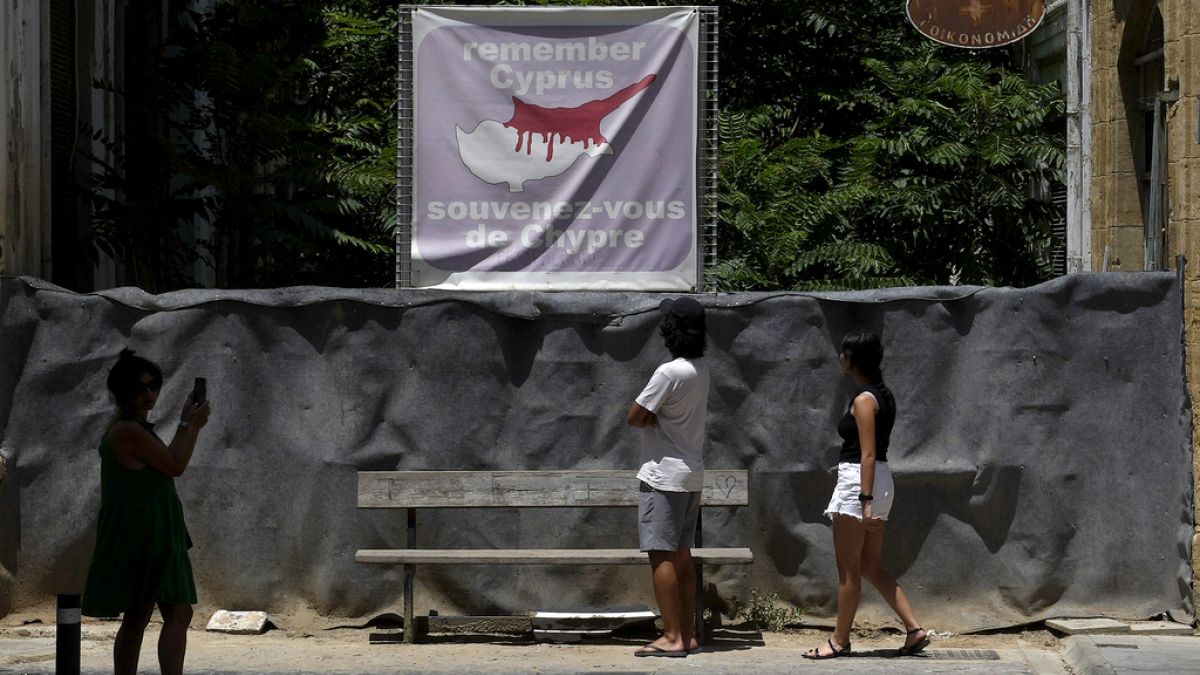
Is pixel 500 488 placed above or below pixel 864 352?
below

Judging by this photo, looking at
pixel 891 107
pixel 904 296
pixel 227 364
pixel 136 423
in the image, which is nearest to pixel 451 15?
pixel 227 364

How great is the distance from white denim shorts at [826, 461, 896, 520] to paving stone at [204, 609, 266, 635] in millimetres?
3515

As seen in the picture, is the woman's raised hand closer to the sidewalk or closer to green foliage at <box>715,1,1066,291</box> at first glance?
the sidewalk

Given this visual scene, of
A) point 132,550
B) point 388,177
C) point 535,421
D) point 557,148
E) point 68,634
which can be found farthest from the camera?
point 388,177

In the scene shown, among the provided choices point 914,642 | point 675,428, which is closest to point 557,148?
point 675,428

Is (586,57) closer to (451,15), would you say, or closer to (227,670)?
(451,15)

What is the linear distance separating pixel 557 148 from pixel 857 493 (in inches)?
120

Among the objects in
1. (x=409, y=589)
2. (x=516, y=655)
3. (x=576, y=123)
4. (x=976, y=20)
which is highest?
(x=976, y=20)

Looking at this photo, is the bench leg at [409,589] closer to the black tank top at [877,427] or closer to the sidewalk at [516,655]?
the sidewalk at [516,655]

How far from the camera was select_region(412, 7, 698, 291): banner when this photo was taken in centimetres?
1013

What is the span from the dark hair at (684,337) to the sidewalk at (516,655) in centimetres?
168

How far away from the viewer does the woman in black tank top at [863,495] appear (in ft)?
27.8

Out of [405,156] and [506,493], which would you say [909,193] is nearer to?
[405,156]

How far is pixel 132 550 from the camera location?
6.97 meters
